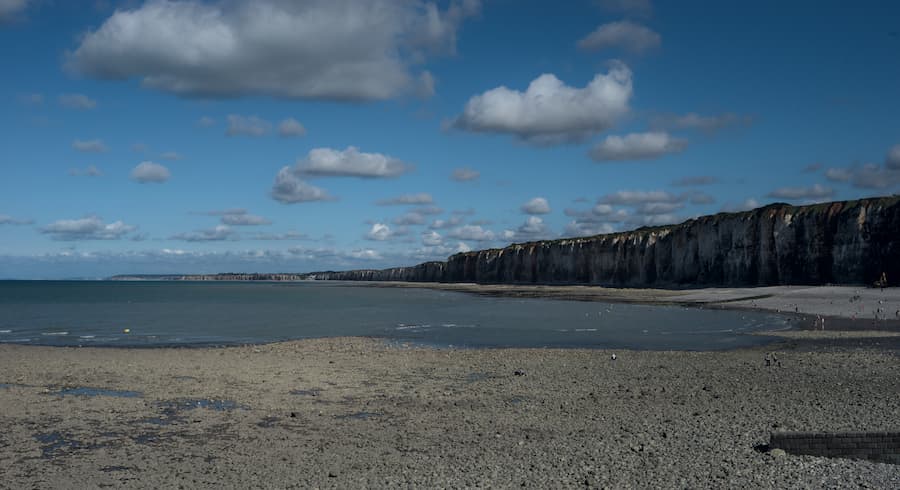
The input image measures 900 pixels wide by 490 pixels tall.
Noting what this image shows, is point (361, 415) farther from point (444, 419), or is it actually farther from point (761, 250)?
point (761, 250)

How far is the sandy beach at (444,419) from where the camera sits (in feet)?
30.8

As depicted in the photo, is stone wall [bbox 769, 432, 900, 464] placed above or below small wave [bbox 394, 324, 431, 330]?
above

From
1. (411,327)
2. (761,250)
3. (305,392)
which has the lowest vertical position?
(411,327)

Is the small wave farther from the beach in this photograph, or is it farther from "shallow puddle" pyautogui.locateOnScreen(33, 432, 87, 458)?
"shallow puddle" pyautogui.locateOnScreen(33, 432, 87, 458)

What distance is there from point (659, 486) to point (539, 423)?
13.3ft

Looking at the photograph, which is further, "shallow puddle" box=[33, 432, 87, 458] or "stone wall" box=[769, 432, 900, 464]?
"shallow puddle" box=[33, 432, 87, 458]

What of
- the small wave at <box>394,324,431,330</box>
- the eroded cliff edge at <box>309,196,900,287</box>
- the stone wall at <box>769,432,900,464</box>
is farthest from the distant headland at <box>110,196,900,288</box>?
the stone wall at <box>769,432,900,464</box>

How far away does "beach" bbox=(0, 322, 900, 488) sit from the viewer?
9.40 m

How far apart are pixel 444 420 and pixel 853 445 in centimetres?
678

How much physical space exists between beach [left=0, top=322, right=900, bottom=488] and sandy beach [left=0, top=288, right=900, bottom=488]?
47 millimetres

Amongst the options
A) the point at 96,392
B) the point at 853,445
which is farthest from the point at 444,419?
the point at 96,392

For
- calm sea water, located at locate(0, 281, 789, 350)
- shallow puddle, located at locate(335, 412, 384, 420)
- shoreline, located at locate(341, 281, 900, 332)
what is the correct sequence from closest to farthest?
1. shallow puddle, located at locate(335, 412, 384, 420)
2. calm sea water, located at locate(0, 281, 789, 350)
3. shoreline, located at locate(341, 281, 900, 332)

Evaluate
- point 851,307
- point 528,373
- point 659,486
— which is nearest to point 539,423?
point 659,486

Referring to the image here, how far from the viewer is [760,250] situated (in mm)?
72000
